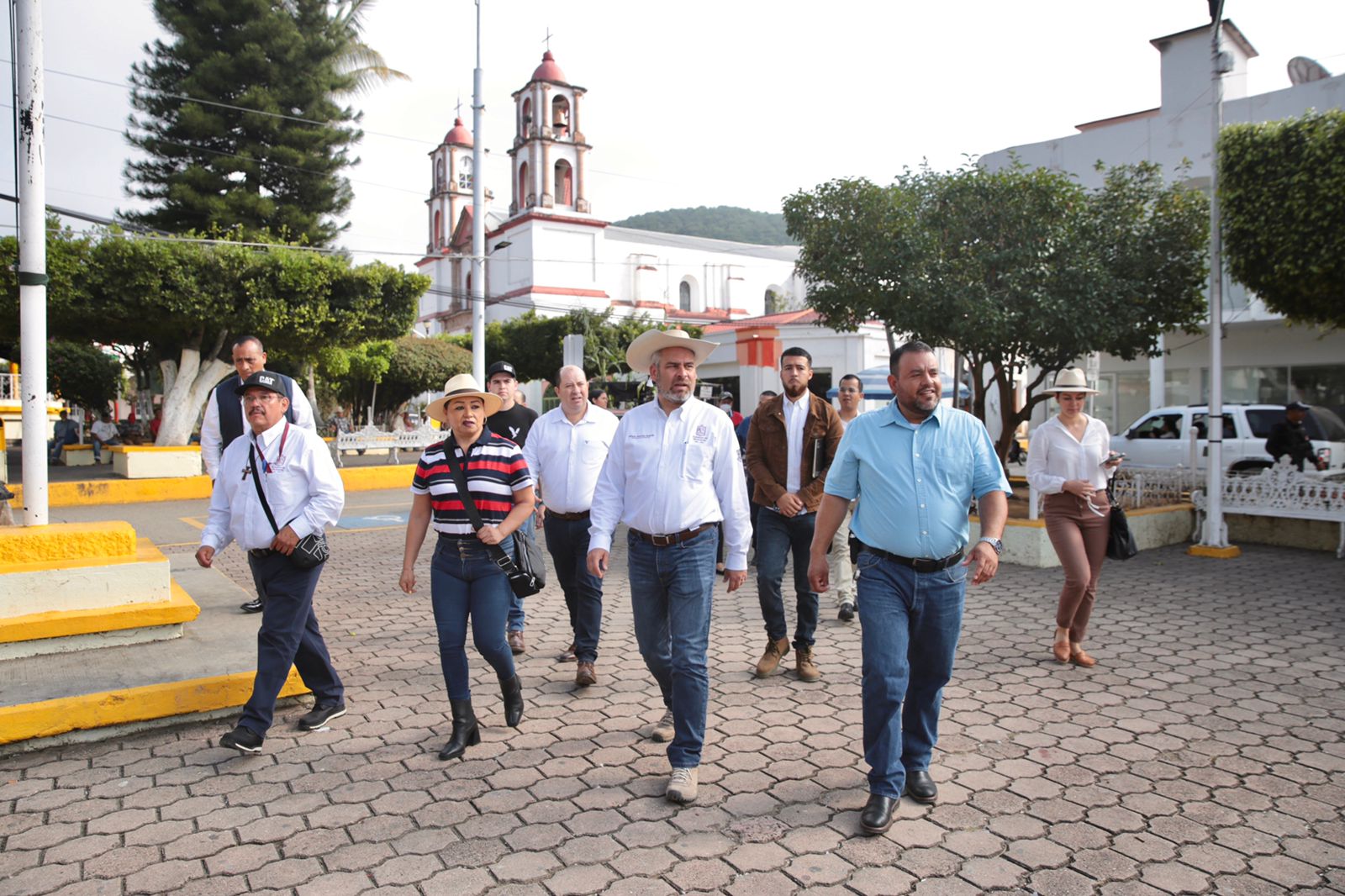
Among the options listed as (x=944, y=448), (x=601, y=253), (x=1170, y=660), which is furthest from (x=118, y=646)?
(x=601, y=253)

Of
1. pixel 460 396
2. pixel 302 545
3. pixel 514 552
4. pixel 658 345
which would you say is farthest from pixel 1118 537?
pixel 302 545

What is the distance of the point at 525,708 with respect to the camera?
4.77 metres

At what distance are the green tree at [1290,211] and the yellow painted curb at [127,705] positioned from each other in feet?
33.0

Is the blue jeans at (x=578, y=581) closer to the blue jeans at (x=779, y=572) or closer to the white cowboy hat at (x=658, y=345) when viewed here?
the blue jeans at (x=779, y=572)

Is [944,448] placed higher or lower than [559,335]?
lower

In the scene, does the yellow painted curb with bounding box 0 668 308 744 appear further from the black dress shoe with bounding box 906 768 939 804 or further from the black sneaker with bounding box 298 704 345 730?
the black dress shoe with bounding box 906 768 939 804

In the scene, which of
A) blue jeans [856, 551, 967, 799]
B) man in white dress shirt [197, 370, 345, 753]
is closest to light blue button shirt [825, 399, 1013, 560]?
blue jeans [856, 551, 967, 799]

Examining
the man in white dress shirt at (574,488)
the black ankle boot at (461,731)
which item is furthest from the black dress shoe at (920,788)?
the man in white dress shirt at (574,488)

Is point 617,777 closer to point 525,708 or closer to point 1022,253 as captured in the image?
point 525,708

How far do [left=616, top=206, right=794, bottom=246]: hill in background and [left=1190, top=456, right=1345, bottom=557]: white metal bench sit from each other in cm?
10359

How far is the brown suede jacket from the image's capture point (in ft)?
17.7

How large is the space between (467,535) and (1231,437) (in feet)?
45.4

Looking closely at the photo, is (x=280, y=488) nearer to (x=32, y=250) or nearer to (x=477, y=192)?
(x=32, y=250)

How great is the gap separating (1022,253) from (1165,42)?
11867 millimetres
